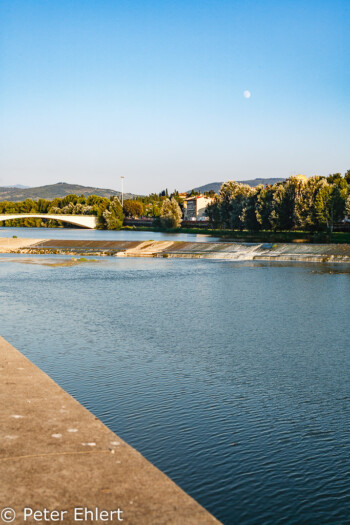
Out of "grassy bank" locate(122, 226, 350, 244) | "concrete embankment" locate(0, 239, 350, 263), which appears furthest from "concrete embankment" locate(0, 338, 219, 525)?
"grassy bank" locate(122, 226, 350, 244)

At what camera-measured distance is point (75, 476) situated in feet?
17.1

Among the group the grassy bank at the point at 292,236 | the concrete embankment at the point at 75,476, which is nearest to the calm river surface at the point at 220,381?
the concrete embankment at the point at 75,476

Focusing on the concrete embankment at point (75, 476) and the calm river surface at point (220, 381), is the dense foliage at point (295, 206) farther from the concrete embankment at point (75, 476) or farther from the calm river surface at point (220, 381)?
the concrete embankment at point (75, 476)

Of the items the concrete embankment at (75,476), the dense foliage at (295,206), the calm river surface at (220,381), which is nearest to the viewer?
the concrete embankment at (75,476)

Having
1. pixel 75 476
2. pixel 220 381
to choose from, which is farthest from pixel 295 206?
pixel 75 476

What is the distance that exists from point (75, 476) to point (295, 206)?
76.4m

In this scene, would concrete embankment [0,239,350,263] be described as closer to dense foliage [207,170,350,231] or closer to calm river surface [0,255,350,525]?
dense foliage [207,170,350,231]

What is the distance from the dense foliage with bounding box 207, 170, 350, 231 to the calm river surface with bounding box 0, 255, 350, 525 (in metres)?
51.7

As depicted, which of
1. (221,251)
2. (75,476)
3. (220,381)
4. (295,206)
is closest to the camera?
(75,476)

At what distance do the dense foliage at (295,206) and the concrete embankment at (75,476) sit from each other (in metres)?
71.5

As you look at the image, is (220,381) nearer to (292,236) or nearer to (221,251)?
(221,251)

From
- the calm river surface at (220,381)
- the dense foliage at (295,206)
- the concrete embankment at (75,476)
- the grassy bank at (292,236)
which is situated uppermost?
the dense foliage at (295,206)

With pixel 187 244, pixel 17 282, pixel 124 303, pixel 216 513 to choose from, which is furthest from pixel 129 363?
pixel 187 244

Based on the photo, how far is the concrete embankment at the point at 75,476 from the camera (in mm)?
4621
